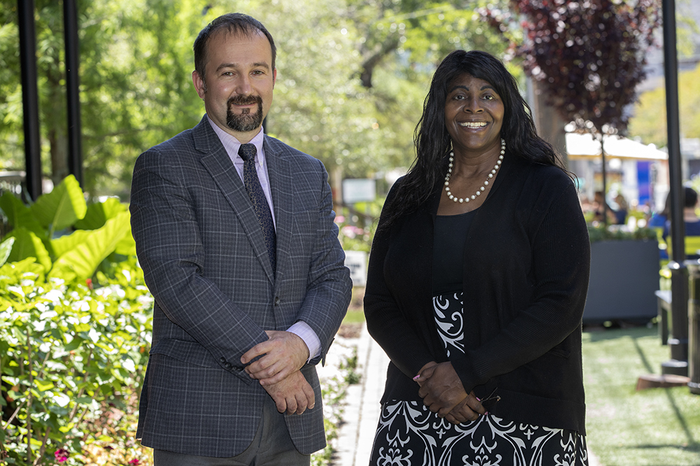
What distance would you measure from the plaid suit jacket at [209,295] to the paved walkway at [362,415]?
90.7 inches

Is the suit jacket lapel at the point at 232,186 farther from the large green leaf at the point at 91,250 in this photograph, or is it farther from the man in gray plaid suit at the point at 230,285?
the large green leaf at the point at 91,250

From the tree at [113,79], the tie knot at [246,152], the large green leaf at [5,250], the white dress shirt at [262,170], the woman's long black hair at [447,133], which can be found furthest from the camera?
the tree at [113,79]

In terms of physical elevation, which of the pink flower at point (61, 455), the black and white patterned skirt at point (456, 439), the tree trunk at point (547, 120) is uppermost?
the tree trunk at point (547, 120)

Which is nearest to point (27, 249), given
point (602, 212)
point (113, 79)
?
point (113, 79)

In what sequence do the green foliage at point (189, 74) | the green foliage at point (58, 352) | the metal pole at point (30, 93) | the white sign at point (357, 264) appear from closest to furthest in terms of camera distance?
the green foliage at point (58, 352)
the metal pole at point (30, 93)
the white sign at point (357, 264)
the green foliage at point (189, 74)

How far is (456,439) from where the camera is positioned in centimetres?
249

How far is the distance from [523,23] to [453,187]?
890 cm

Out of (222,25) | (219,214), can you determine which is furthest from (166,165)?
(222,25)

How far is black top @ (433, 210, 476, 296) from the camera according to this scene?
8.44 feet

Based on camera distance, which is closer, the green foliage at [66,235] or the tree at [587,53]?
the green foliage at [66,235]

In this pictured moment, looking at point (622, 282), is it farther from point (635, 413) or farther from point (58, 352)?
point (58, 352)

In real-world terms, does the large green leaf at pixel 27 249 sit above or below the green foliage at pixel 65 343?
above

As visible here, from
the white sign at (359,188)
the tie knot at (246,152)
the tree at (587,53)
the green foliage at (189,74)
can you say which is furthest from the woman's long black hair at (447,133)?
the white sign at (359,188)

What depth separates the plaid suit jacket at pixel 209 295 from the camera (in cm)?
226
